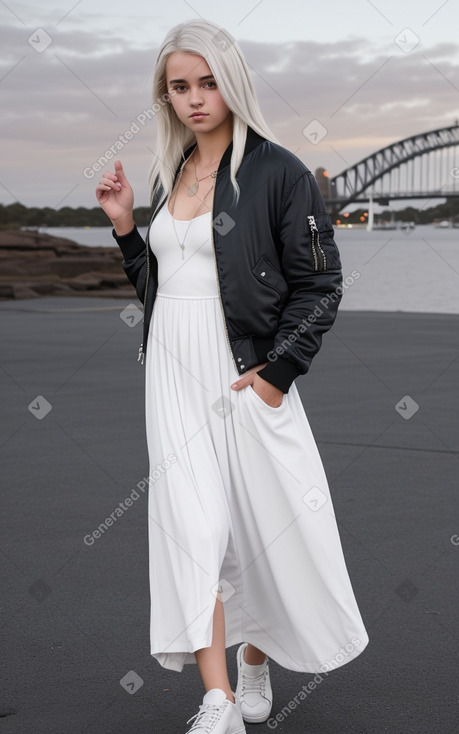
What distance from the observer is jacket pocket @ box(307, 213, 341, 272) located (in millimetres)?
2498

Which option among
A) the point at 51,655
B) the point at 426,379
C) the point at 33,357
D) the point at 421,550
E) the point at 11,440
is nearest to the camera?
the point at 51,655

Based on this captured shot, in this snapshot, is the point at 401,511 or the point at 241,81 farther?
the point at 401,511

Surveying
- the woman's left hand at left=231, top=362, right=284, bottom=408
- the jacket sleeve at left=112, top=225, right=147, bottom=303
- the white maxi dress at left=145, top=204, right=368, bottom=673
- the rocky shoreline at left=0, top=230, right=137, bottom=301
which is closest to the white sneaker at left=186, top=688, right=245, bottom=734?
the white maxi dress at left=145, top=204, right=368, bottom=673

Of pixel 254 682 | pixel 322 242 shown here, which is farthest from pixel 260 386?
pixel 254 682

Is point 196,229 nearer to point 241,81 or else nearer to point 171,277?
point 171,277

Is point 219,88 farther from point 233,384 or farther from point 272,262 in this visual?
point 233,384

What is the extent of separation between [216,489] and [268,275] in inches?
20.1

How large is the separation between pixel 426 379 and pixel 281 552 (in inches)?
256

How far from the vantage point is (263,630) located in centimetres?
267

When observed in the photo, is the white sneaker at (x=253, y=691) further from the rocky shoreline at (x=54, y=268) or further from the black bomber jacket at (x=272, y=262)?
the rocky shoreline at (x=54, y=268)

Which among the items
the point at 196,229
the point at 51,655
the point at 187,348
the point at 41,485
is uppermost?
the point at 196,229

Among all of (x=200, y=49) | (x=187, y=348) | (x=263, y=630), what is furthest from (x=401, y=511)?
(x=200, y=49)

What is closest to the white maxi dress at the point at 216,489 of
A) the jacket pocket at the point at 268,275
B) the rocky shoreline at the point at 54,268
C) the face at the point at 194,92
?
the jacket pocket at the point at 268,275

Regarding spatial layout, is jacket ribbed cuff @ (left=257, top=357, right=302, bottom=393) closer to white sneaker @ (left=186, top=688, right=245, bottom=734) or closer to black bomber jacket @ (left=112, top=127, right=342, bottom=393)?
black bomber jacket @ (left=112, top=127, right=342, bottom=393)
